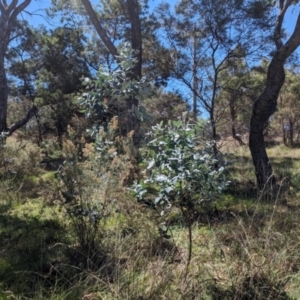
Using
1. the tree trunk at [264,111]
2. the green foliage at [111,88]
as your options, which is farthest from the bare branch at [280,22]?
the green foliage at [111,88]

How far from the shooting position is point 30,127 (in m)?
17.2

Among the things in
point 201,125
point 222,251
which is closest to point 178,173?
point 201,125

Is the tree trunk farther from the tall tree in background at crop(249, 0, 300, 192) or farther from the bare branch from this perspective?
the bare branch

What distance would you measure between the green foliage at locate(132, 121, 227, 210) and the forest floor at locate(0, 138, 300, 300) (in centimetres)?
42

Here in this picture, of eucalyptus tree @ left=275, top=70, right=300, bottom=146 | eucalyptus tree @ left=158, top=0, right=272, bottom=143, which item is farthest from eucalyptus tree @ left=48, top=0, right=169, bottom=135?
eucalyptus tree @ left=275, top=70, right=300, bottom=146

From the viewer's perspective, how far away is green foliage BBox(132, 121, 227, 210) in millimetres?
2080

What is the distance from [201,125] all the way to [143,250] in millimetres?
1122

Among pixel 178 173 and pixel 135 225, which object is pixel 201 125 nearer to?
pixel 178 173

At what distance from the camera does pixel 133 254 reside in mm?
2594

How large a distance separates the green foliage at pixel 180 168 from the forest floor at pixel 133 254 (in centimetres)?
42

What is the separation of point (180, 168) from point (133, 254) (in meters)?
0.94

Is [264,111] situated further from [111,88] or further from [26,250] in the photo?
[26,250]

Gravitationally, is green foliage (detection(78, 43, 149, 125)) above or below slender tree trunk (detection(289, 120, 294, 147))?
below

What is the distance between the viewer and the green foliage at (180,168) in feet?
6.82
